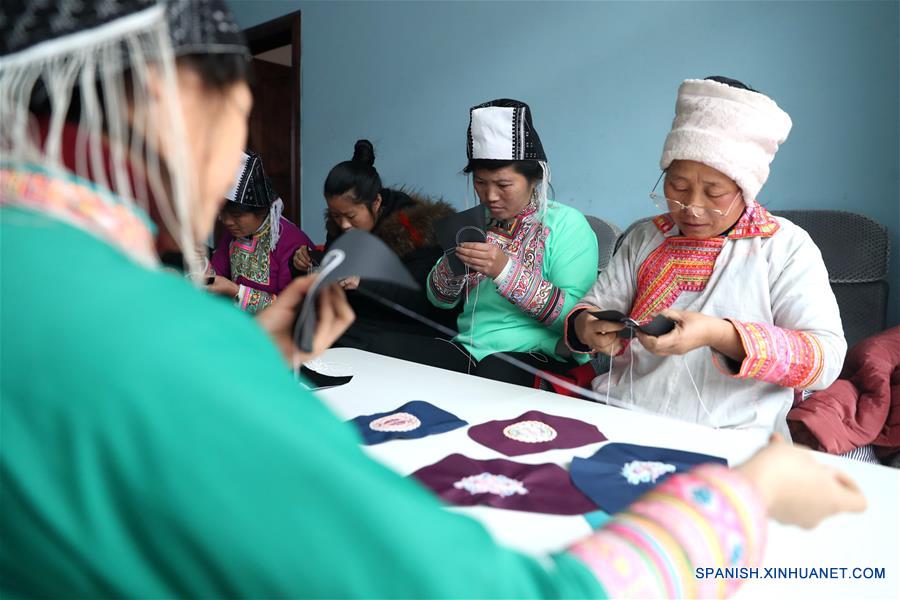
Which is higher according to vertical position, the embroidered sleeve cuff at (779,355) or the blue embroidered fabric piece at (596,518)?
the embroidered sleeve cuff at (779,355)

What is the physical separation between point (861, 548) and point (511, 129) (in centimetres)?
159

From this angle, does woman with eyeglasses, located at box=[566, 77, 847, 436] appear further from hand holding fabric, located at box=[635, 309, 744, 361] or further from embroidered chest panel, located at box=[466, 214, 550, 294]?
embroidered chest panel, located at box=[466, 214, 550, 294]

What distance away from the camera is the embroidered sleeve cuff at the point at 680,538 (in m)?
0.51

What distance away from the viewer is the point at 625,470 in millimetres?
965

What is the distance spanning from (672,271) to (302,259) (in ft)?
5.48

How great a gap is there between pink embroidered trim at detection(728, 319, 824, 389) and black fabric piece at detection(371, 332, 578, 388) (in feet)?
2.42

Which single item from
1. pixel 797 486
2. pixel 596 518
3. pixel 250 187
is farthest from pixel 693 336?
pixel 250 187

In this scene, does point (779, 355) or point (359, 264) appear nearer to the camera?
point (359, 264)

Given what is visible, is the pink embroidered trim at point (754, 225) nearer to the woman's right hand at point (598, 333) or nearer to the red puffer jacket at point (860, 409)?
the woman's right hand at point (598, 333)

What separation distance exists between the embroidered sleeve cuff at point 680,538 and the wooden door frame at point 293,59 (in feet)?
14.4

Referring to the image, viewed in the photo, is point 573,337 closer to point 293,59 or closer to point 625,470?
point 625,470

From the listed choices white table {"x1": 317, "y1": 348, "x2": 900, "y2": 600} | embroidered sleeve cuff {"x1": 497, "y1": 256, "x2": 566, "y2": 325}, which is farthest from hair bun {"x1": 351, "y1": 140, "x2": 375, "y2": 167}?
white table {"x1": 317, "y1": 348, "x2": 900, "y2": 600}

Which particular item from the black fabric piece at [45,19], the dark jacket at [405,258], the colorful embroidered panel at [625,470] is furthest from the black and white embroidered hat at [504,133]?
the black fabric piece at [45,19]

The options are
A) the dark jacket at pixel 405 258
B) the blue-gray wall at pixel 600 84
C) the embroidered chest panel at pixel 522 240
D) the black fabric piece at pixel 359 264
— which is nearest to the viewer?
the black fabric piece at pixel 359 264
